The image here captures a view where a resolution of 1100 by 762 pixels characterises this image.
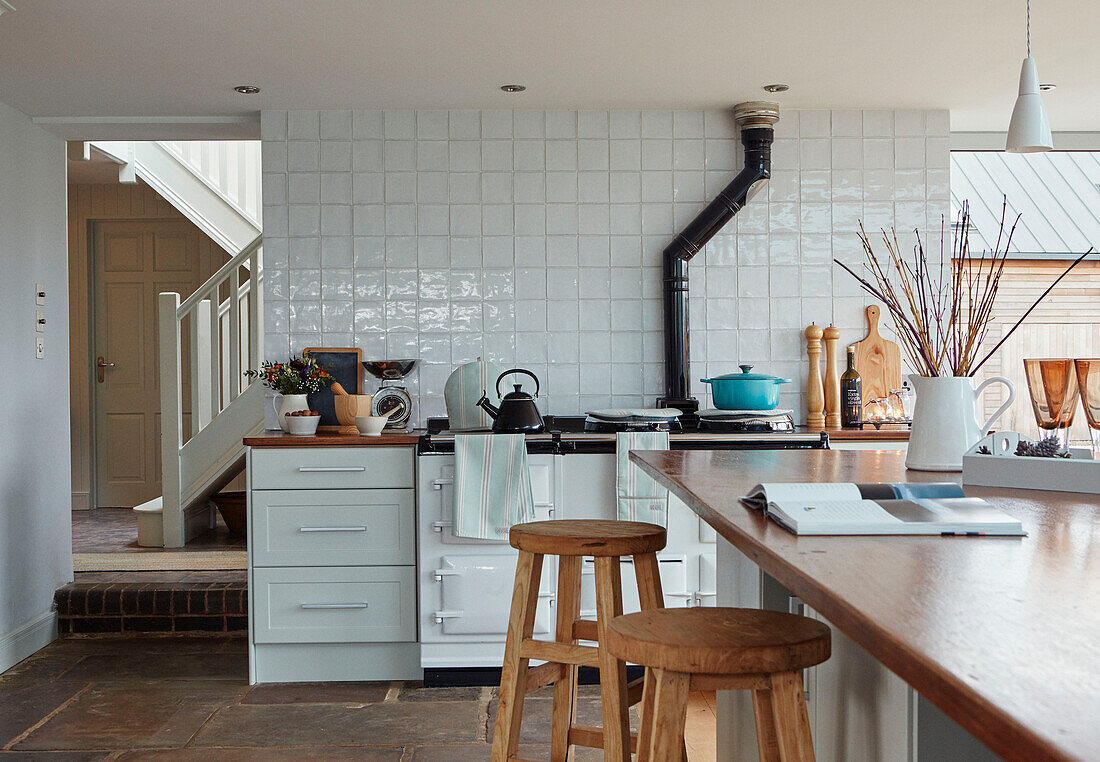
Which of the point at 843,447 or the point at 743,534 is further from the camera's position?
the point at 843,447

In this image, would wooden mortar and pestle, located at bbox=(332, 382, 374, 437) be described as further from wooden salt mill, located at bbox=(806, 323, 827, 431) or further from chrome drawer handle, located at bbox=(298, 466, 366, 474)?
wooden salt mill, located at bbox=(806, 323, 827, 431)

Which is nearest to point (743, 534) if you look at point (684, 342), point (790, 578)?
point (790, 578)

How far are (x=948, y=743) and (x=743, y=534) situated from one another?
0.37 m

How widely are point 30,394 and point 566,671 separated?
283 cm

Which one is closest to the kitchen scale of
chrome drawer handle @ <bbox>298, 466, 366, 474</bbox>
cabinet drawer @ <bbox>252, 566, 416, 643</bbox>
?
chrome drawer handle @ <bbox>298, 466, 366, 474</bbox>

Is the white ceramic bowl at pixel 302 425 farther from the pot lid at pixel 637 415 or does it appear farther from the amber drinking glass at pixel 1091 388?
the amber drinking glass at pixel 1091 388

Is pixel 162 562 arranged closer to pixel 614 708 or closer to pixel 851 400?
pixel 851 400

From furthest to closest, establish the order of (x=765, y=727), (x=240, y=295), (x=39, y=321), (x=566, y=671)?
(x=240, y=295)
(x=39, y=321)
(x=566, y=671)
(x=765, y=727)

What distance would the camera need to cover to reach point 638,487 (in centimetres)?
357

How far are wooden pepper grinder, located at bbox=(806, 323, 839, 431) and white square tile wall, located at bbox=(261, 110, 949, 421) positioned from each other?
7 centimetres

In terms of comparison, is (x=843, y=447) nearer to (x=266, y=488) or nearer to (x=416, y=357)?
(x=416, y=357)

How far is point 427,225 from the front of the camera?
14.0 feet

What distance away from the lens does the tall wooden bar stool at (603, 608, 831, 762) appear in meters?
1.32

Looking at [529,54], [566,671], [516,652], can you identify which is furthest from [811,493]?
[529,54]
